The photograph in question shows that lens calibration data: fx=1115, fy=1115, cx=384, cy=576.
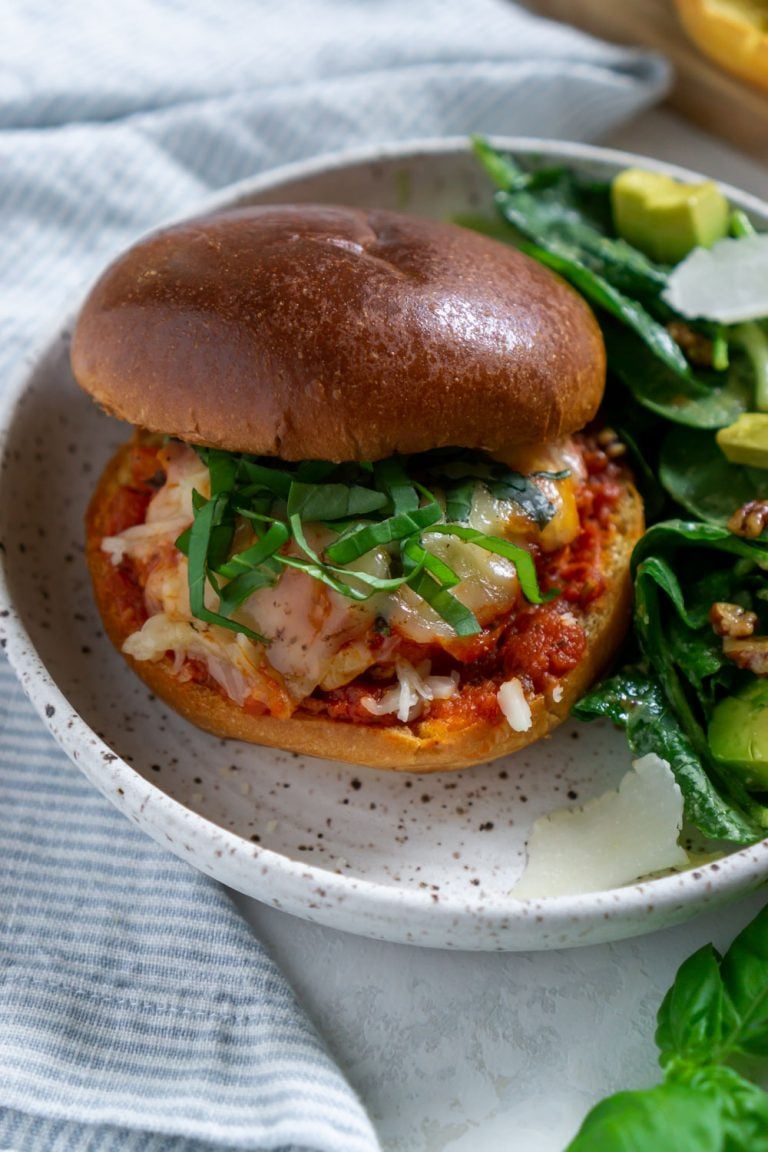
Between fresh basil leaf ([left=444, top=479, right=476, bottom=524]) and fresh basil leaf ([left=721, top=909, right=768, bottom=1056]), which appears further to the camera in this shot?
fresh basil leaf ([left=444, top=479, right=476, bottom=524])

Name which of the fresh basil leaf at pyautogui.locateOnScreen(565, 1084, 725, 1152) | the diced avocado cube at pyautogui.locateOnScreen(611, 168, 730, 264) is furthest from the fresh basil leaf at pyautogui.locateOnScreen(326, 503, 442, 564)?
the diced avocado cube at pyautogui.locateOnScreen(611, 168, 730, 264)

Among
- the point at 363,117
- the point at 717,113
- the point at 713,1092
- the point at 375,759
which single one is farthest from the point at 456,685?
the point at 717,113

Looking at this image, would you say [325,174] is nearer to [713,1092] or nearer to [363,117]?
[363,117]

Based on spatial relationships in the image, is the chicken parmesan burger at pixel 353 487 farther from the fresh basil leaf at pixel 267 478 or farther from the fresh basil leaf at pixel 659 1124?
the fresh basil leaf at pixel 659 1124

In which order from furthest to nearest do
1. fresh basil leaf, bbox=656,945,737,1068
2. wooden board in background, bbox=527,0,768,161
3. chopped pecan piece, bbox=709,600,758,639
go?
wooden board in background, bbox=527,0,768,161
chopped pecan piece, bbox=709,600,758,639
fresh basil leaf, bbox=656,945,737,1068

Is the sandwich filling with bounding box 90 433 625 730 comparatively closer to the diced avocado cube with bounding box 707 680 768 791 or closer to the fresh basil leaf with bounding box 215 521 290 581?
the fresh basil leaf with bounding box 215 521 290 581

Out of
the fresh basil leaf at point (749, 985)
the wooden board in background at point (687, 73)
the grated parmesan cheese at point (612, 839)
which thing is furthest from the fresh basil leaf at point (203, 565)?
the wooden board in background at point (687, 73)

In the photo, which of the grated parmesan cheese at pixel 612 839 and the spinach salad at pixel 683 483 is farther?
the spinach salad at pixel 683 483
